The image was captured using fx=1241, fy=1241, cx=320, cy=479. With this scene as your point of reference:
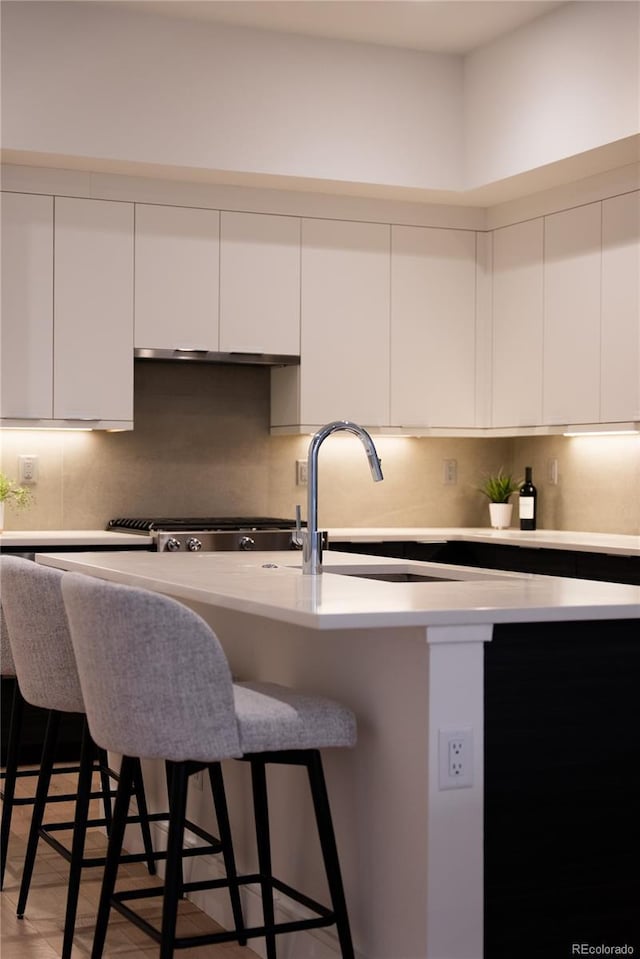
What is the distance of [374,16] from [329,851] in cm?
374

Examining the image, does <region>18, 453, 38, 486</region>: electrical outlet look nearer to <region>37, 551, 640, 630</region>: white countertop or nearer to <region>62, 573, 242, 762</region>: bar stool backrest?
<region>37, 551, 640, 630</region>: white countertop

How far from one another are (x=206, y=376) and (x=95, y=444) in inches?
24.9

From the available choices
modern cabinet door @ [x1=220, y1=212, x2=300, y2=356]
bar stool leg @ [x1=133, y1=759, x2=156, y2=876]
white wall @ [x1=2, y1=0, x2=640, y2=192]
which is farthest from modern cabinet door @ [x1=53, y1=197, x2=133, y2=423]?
bar stool leg @ [x1=133, y1=759, x2=156, y2=876]

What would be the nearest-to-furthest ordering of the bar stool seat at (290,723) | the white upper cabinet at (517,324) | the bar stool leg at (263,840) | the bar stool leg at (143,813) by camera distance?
the bar stool seat at (290,723) < the bar stool leg at (263,840) < the bar stool leg at (143,813) < the white upper cabinet at (517,324)

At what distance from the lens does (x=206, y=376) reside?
19.4 feet

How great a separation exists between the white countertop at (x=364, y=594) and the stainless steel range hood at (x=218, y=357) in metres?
1.99

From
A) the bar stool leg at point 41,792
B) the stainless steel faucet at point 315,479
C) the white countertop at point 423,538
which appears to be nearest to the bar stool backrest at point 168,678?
the stainless steel faucet at point 315,479

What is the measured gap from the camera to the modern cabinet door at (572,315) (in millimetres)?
5258

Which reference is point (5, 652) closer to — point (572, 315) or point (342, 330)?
point (342, 330)

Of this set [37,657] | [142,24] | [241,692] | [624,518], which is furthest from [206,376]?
[241,692]

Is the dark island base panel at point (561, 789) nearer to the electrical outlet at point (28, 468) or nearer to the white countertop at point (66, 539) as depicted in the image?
the white countertop at point (66, 539)

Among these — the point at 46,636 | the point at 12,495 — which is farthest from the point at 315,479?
the point at 12,495

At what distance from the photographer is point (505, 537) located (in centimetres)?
536

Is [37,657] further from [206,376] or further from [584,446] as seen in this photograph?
[584,446]
